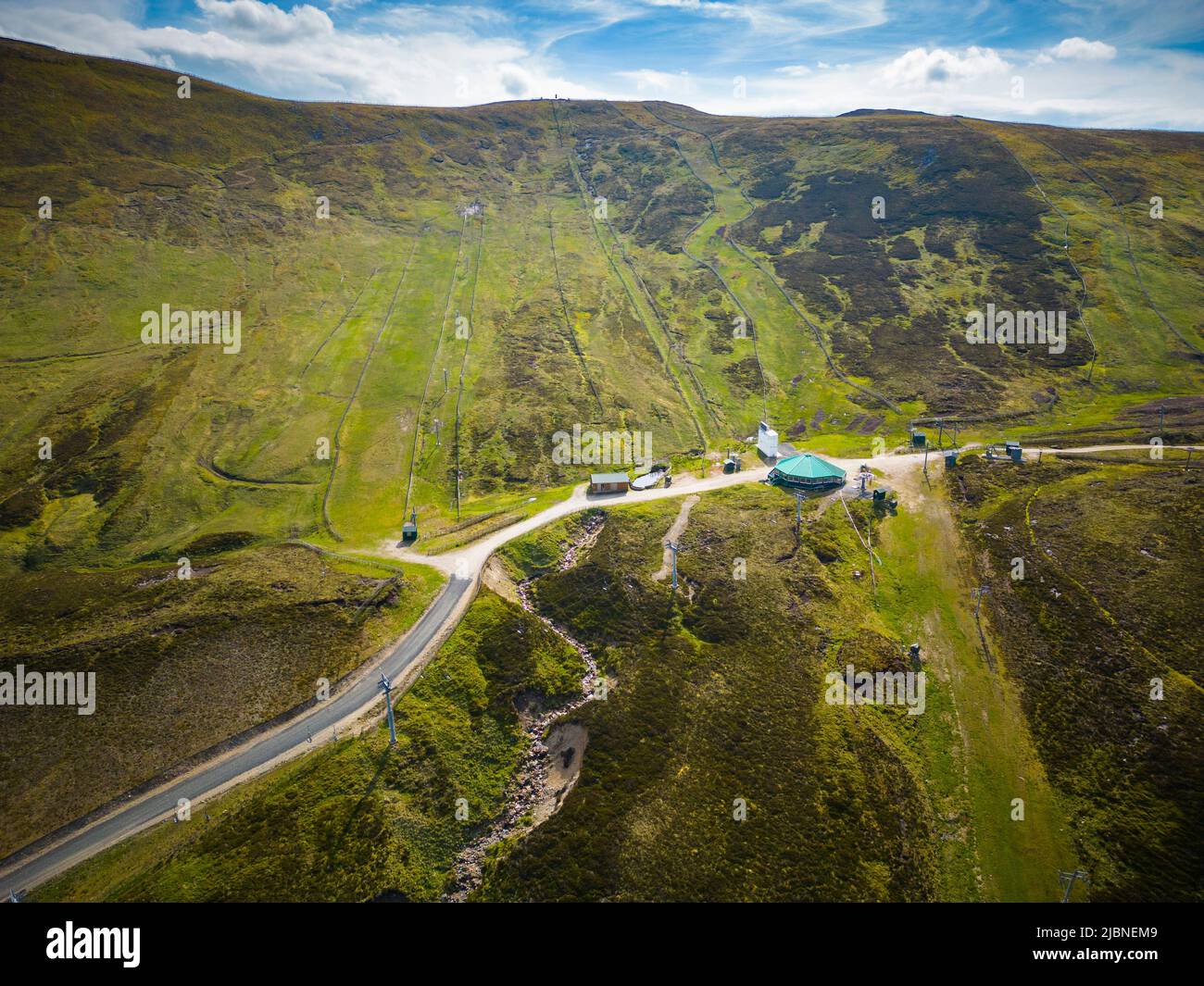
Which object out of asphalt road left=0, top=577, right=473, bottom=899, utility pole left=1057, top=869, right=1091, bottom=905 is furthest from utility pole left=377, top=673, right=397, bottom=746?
utility pole left=1057, top=869, right=1091, bottom=905

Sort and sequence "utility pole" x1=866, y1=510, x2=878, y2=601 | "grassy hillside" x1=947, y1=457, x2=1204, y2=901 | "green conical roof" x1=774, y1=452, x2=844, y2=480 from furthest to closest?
"green conical roof" x1=774, y1=452, x2=844, y2=480
"utility pole" x1=866, y1=510, x2=878, y2=601
"grassy hillside" x1=947, y1=457, x2=1204, y2=901

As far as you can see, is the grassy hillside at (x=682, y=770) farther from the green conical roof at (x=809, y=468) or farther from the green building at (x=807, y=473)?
the green conical roof at (x=809, y=468)

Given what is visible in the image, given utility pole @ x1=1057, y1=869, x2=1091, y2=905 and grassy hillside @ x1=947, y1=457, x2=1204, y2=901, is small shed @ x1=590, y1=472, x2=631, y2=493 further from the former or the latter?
utility pole @ x1=1057, y1=869, x2=1091, y2=905

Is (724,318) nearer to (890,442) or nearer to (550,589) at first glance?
(890,442)

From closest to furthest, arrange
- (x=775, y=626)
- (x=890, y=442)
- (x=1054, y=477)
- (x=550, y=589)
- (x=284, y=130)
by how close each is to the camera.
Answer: (x=775, y=626), (x=550, y=589), (x=1054, y=477), (x=890, y=442), (x=284, y=130)

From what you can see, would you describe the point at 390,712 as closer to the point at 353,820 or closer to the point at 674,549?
the point at 353,820

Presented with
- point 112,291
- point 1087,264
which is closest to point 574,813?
point 112,291
